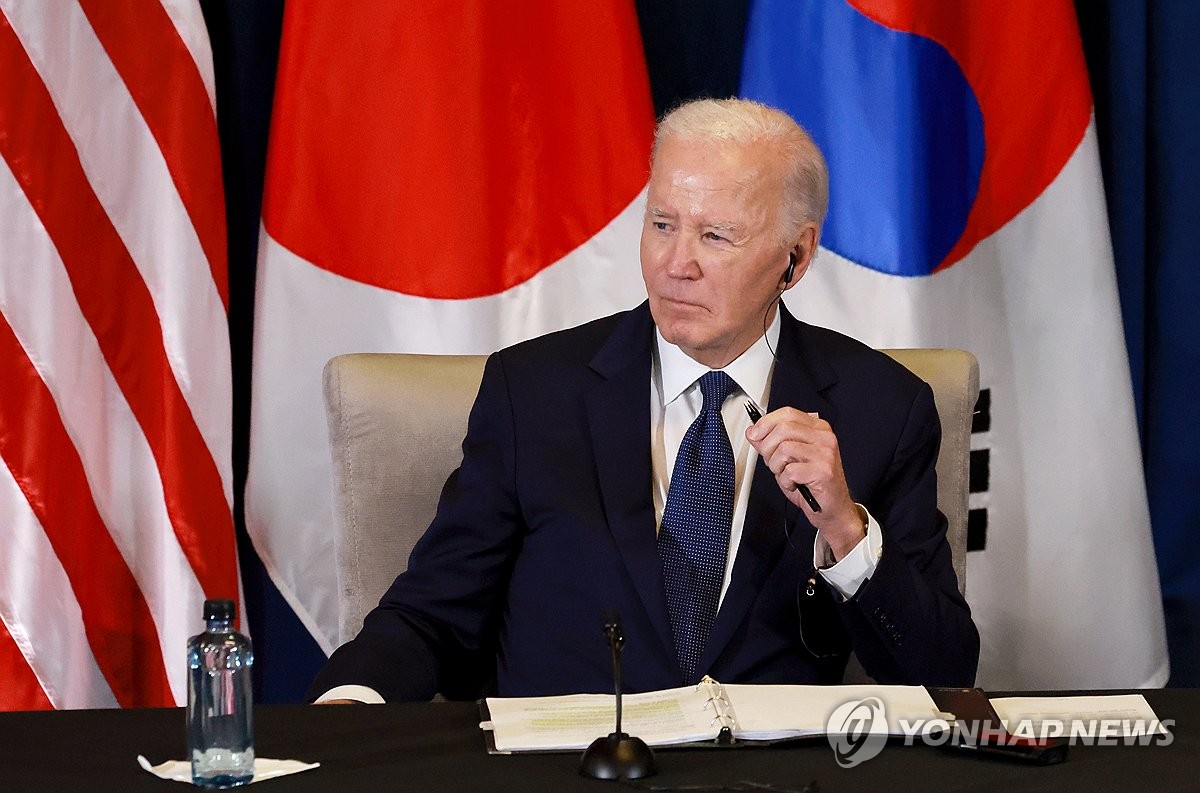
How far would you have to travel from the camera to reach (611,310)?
295cm

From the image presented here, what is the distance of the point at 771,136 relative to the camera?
211 centimetres

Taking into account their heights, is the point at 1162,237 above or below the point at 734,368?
above

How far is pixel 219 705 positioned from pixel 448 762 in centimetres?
22

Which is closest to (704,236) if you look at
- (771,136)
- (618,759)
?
(771,136)

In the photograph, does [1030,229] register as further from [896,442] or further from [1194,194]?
[896,442]

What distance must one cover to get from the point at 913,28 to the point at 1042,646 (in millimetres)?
1298

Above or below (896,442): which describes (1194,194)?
above

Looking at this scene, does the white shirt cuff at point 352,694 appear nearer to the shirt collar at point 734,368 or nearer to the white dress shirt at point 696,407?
the white dress shirt at point 696,407

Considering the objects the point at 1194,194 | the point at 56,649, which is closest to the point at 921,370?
the point at 1194,194

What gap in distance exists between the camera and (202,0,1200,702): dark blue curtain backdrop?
2.98 m

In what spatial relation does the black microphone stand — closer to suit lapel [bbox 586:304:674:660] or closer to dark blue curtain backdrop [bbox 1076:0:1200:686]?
suit lapel [bbox 586:304:674:660]

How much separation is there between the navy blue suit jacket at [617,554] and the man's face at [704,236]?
12 cm

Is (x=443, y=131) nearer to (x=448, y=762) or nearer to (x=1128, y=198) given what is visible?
(x=1128, y=198)

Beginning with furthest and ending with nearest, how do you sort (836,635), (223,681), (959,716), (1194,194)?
(1194,194)
(836,635)
(959,716)
(223,681)
